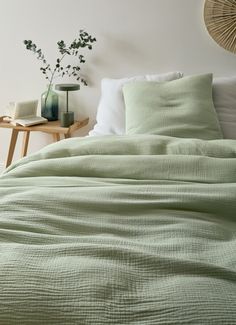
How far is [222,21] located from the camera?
248 cm

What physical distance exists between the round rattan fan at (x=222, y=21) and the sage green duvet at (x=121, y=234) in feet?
3.56

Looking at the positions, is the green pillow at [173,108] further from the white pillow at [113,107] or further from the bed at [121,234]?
the bed at [121,234]

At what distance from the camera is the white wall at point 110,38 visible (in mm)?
2584

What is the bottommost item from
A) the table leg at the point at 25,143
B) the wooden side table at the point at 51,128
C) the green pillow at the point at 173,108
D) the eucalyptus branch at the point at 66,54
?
the table leg at the point at 25,143

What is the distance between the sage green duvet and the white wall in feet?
3.67

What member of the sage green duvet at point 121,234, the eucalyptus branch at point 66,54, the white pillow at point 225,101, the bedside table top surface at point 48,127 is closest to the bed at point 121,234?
the sage green duvet at point 121,234

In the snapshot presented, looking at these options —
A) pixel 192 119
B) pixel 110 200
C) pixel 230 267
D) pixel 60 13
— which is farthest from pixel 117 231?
pixel 60 13

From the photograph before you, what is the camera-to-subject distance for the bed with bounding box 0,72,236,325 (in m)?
0.77

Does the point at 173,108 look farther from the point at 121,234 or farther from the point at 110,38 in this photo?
the point at 121,234

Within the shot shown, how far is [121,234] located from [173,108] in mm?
1213

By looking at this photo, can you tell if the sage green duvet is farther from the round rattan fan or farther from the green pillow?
the round rattan fan

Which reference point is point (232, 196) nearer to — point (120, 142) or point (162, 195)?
point (162, 195)

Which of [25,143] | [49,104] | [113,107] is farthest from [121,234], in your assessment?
[25,143]

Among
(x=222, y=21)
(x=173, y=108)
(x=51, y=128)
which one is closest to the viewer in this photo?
(x=173, y=108)
